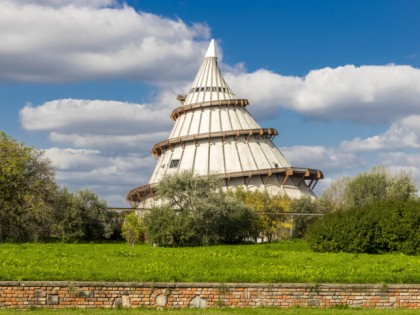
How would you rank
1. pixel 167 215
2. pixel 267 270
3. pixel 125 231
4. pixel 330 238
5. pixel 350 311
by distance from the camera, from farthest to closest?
pixel 125 231
pixel 167 215
pixel 330 238
pixel 267 270
pixel 350 311

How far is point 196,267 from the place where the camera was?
77.8 feet

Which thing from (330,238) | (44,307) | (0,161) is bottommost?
(44,307)

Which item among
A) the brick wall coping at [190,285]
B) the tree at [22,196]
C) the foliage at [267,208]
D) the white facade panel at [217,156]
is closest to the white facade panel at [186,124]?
the white facade panel at [217,156]

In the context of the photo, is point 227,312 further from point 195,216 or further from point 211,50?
point 211,50

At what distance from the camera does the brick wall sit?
18.8 meters

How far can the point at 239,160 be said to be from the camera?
7862cm

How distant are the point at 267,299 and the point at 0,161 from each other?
101 feet

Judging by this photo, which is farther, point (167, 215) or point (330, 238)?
point (167, 215)

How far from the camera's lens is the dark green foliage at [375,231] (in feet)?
119

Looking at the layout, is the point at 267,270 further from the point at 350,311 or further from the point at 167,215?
the point at 167,215

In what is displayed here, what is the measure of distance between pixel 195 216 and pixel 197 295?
88.2 ft

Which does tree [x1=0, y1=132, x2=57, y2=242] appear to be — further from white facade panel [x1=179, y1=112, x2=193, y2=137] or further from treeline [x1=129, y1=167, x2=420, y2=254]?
white facade panel [x1=179, y1=112, x2=193, y2=137]

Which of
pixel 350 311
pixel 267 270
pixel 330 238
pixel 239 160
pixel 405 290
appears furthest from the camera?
pixel 239 160

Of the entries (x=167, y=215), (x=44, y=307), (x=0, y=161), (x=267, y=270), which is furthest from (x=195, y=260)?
(x=0, y=161)
